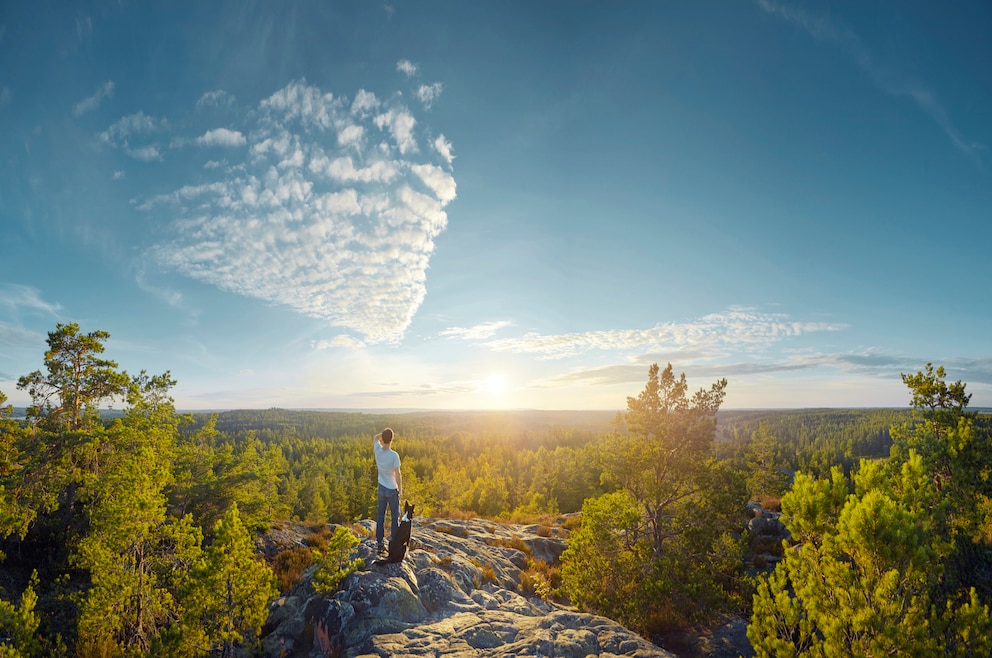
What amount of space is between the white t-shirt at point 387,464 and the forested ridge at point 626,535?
1.85 meters

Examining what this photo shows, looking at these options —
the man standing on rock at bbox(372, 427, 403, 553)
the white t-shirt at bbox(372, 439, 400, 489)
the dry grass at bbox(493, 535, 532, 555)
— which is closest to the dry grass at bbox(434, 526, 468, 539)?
the dry grass at bbox(493, 535, 532, 555)

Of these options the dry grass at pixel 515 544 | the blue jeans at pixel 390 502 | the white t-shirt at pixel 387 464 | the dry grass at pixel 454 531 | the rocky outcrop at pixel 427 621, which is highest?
the white t-shirt at pixel 387 464

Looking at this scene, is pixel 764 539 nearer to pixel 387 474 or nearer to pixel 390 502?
pixel 390 502

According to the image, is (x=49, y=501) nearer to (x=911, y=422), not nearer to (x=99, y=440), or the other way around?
(x=99, y=440)

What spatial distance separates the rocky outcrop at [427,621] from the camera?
29.2 feet

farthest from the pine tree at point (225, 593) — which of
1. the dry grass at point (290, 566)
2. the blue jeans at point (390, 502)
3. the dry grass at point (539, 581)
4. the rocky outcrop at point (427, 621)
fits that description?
the dry grass at point (539, 581)

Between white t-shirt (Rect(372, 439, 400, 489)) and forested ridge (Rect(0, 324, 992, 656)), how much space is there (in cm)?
185

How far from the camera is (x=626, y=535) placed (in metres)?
14.9

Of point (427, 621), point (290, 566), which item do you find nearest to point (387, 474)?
point (427, 621)

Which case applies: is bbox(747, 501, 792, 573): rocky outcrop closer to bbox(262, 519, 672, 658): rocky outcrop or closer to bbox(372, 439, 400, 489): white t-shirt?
bbox(262, 519, 672, 658): rocky outcrop

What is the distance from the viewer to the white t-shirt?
35.4 ft

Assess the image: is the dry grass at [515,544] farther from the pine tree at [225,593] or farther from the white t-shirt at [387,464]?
the pine tree at [225,593]

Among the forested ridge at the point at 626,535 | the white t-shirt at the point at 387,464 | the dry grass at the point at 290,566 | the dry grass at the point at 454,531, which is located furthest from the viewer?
the dry grass at the point at 454,531

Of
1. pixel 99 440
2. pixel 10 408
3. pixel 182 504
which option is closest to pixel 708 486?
pixel 182 504
